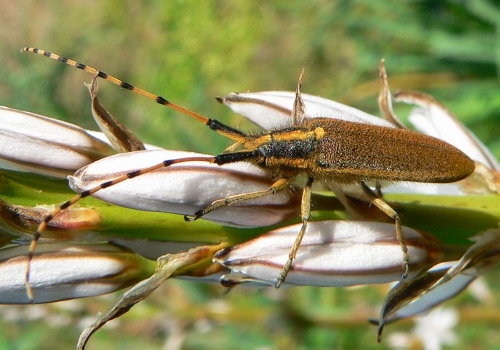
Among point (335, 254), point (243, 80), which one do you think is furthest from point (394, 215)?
point (243, 80)

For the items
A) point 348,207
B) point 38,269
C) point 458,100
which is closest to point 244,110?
point 348,207

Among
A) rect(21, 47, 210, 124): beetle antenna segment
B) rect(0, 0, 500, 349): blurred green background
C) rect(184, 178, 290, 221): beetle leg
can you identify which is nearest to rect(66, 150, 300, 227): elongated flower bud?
rect(184, 178, 290, 221): beetle leg

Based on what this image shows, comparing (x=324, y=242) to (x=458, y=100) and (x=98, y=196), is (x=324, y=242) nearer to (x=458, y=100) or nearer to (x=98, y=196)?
(x=98, y=196)

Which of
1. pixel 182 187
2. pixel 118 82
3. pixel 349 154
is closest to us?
pixel 182 187

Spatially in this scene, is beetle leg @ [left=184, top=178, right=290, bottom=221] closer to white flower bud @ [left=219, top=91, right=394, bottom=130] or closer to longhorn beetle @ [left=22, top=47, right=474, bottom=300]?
longhorn beetle @ [left=22, top=47, right=474, bottom=300]

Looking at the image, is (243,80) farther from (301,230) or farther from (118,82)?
(301,230)
